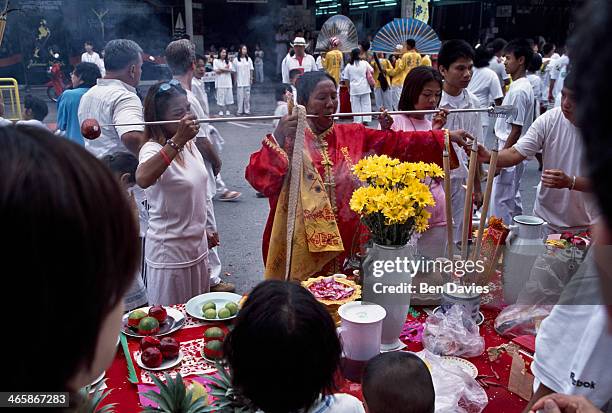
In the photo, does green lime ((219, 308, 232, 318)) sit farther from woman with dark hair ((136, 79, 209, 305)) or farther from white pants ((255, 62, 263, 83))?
white pants ((255, 62, 263, 83))

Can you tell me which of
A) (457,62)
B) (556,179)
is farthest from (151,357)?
(457,62)

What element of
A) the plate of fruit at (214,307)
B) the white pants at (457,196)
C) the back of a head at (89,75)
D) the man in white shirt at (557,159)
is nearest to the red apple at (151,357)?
the plate of fruit at (214,307)

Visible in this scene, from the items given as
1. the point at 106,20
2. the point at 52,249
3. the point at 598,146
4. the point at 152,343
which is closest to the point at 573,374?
the point at 598,146

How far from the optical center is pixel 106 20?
14164 mm

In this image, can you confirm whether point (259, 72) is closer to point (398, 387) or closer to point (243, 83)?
point (243, 83)

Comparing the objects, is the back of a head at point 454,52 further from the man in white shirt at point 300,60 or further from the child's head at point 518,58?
the man in white shirt at point 300,60

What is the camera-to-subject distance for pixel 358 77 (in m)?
10.6

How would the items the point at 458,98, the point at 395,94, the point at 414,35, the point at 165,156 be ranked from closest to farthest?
the point at 165,156, the point at 458,98, the point at 414,35, the point at 395,94

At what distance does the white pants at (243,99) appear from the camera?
13562 mm

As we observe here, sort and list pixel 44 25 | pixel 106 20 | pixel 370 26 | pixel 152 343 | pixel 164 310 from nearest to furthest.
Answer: pixel 152 343, pixel 164 310, pixel 106 20, pixel 44 25, pixel 370 26

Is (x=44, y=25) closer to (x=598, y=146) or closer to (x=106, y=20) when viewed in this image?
(x=106, y=20)

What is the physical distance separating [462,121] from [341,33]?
8084 mm

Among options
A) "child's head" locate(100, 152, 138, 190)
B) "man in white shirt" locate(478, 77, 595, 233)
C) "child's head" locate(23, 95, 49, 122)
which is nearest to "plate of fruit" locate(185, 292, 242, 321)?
"child's head" locate(100, 152, 138, 190)

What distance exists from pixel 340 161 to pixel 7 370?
7.19 feet
